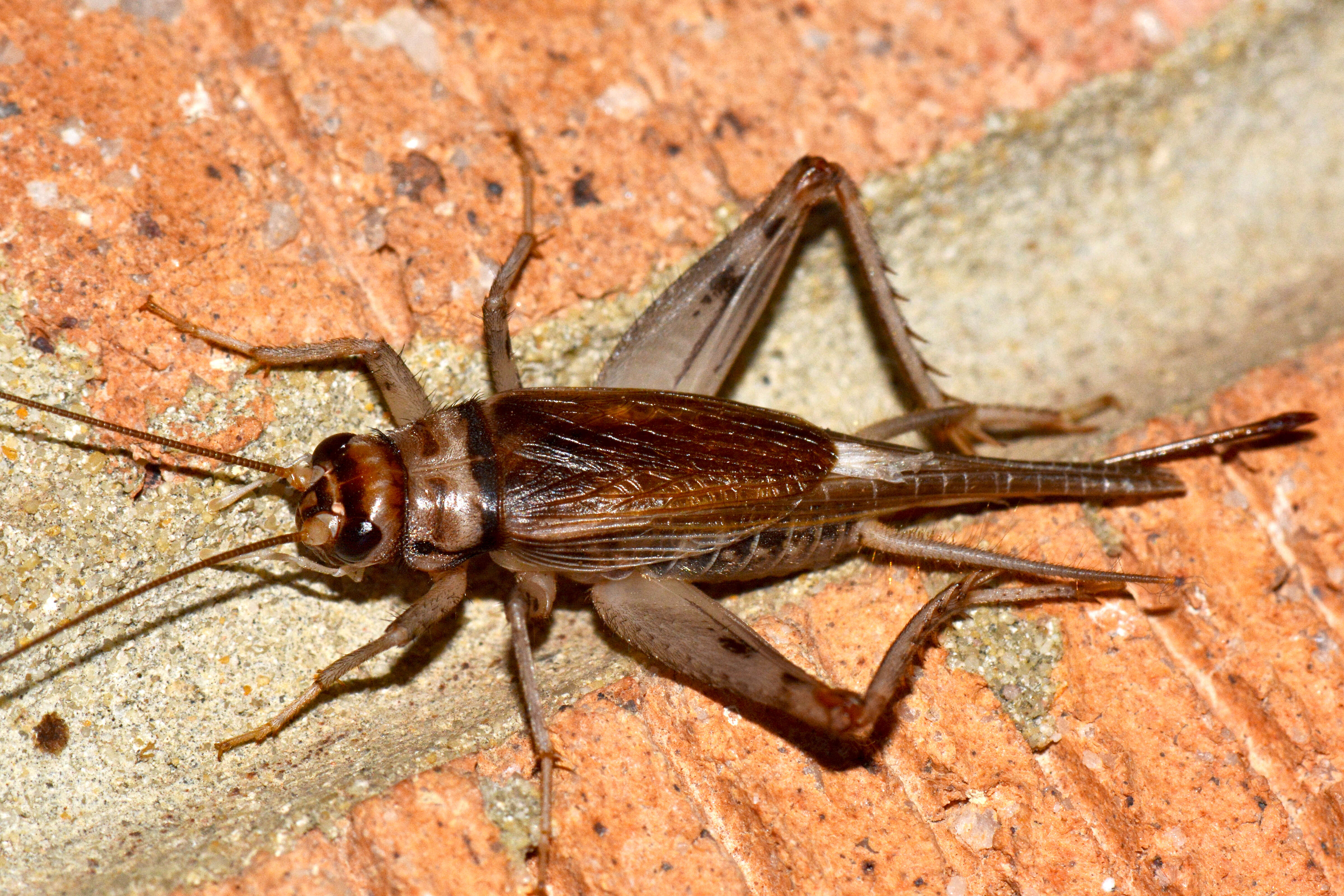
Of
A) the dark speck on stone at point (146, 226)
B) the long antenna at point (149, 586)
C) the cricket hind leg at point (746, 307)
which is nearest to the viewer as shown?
the long antenna at point (149, 586)

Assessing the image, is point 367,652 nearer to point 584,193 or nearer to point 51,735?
point 51,735

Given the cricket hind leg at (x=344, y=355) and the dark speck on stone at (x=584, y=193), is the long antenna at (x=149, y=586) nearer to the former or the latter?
the cricket hind leg at (x=344, y=355)

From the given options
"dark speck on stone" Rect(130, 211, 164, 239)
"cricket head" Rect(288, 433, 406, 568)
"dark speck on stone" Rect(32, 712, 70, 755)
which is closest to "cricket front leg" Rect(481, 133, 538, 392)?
"cricket head" Rect(288, 433, 406, 568)

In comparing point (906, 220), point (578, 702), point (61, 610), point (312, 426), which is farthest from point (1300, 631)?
point (61, 610)

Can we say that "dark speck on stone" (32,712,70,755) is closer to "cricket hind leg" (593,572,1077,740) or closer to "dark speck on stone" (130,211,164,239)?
"dark speck on stone" (130,211,164,239)

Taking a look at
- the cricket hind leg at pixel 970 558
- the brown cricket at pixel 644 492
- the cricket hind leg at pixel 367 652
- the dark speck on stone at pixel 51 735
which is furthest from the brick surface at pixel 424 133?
the cricket hind leg at pixel 970 558

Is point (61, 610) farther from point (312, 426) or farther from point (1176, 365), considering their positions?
point (1176, 365)

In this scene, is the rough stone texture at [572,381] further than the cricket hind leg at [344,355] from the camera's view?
No
